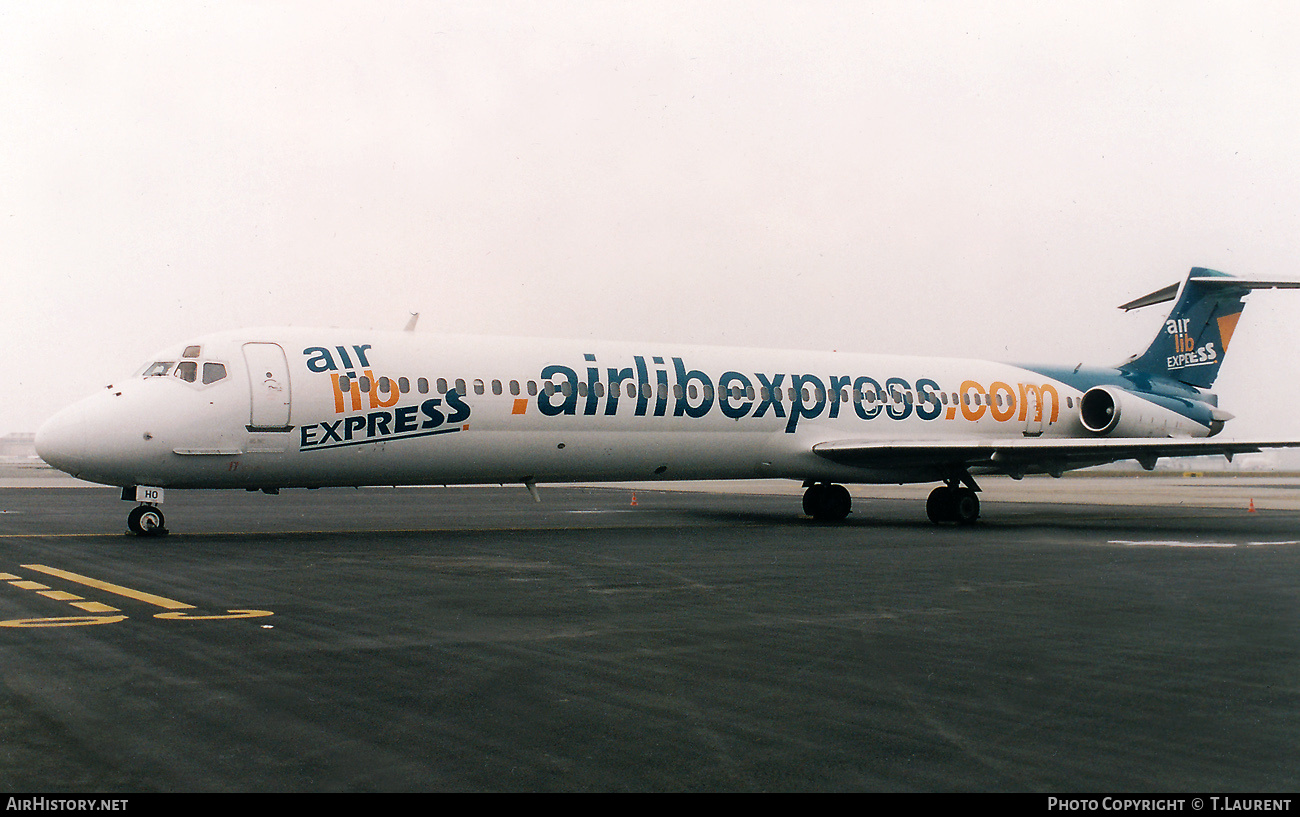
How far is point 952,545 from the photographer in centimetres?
1697

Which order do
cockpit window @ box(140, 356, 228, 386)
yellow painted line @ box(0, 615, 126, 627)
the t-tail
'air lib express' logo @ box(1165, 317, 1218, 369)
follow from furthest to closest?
'air lib express' logo @ box(1165, 317, 1218, 369) < the t-tail < cockpit window @ box(140, 356, 228, 386) < yellow painted line @ box(0, 615, 126, 627)

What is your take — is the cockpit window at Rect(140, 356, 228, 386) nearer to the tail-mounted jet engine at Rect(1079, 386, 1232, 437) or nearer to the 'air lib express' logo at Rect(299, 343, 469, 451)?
the 'air lib express' logo at Rect(299, 343, 469, 451)

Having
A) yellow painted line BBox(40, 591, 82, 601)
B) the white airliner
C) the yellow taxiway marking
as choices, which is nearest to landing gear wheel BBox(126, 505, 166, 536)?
the white airliner

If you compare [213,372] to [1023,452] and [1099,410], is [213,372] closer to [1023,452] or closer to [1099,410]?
[1023,452]

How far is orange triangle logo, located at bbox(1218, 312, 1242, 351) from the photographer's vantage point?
28.3 metres

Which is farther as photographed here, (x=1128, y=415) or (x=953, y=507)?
(x=1128, y=415)

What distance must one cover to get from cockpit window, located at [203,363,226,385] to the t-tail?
22503 mm

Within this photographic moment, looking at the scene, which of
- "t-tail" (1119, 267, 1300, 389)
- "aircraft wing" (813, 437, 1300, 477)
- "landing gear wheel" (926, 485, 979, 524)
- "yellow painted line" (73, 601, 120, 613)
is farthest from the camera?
"t-tail" (1119, 267, 1300, 389)

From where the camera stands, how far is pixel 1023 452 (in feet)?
71.5

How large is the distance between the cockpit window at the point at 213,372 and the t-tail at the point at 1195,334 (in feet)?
73.8

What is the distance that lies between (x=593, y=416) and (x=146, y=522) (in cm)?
776

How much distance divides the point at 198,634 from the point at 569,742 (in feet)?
13.6

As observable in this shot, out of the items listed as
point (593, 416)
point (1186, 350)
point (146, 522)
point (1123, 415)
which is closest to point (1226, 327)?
point (1186, 350)

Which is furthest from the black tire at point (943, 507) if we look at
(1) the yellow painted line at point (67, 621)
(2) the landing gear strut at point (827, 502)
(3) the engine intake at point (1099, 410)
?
(1) the yellow painted line at point (67, 621)
